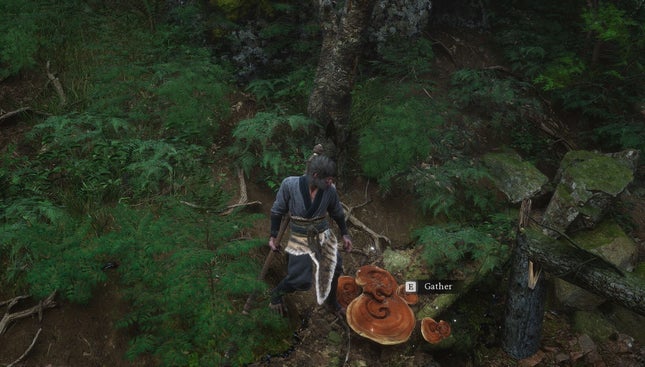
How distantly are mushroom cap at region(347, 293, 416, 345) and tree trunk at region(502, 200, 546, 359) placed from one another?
1674mm

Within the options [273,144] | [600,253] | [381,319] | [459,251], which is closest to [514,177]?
[600,253]

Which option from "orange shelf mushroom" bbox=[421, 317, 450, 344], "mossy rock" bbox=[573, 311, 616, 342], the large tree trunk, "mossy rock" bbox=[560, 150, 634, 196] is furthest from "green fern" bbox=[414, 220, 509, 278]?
"mossy rock" bbox=[560, 150, 634, 196]

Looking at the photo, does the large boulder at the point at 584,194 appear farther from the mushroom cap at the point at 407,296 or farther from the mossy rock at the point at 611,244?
the mushroom cap at the point at 407,296

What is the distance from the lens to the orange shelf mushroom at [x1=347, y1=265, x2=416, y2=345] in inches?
177

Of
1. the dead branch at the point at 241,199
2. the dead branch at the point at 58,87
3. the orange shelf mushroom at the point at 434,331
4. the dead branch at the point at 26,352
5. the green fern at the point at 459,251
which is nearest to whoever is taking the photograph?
the dead branch at the point at 26,352

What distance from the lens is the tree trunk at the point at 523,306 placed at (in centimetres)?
511

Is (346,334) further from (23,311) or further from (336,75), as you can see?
(336,75)

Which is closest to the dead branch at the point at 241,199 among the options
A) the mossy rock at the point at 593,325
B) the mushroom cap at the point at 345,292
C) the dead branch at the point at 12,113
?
the mushroom cap at the point at 345,292

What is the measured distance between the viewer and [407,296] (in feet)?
17.6

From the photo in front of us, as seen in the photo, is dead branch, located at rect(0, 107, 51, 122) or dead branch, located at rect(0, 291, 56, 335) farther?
dead branch, located at rect(0, 107, 51, 122)

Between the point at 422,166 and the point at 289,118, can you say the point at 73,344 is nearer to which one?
the point at 289,118

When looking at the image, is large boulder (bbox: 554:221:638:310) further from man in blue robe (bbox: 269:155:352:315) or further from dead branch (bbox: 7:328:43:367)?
dead branch (bbox: 7:328:43:367)

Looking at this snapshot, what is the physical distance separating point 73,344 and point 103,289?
0.61 metres

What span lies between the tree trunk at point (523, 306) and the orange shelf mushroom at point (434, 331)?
113cm
